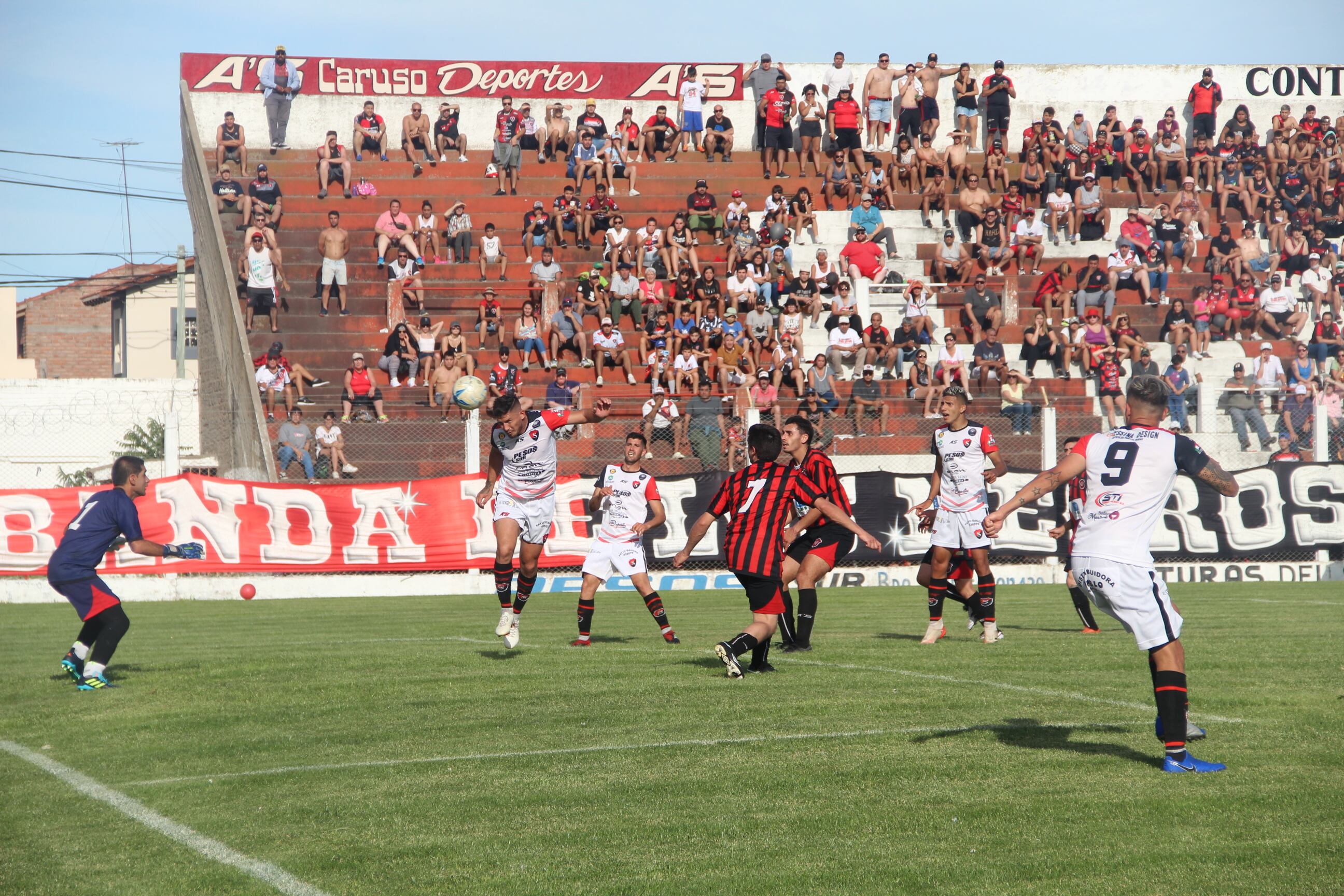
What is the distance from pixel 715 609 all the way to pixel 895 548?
18.4ft

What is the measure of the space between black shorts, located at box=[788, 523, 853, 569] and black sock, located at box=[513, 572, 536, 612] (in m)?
2.47

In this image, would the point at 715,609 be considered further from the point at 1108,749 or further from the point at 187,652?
the point at 1108,749

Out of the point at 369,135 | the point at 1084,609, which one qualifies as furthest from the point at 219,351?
the point at 1084,609

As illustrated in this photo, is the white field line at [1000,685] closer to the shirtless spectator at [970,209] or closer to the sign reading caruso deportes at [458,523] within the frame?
the sign reading caruso deportes at [458,523]

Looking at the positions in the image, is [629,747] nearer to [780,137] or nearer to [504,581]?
[504,581]

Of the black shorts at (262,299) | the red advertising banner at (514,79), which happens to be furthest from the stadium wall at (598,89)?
the black shorts at (262,299)

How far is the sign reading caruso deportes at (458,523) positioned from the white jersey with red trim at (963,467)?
8950mm

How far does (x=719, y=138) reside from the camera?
110ft

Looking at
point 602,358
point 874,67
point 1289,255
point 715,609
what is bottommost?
point 715,609

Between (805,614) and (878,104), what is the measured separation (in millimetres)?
24182

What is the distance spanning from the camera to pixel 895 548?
22.4m

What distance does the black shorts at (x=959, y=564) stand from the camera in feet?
42.5

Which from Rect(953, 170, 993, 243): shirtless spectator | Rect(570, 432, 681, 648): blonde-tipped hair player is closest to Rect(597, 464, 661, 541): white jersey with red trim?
Rect(570, 432, 681, 648): blonde-tipped hair player

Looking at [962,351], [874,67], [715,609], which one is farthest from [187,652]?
[874,67]
